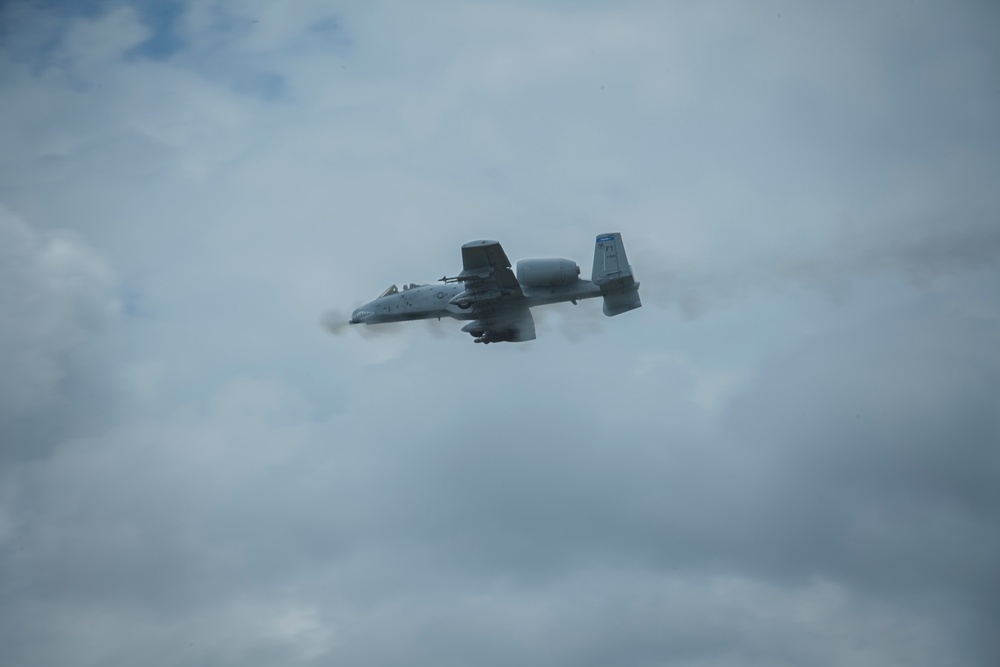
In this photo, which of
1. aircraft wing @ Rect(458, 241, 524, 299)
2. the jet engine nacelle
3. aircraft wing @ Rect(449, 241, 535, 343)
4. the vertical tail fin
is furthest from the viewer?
the vertical tail fin

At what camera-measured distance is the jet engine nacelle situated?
5322 centimetres

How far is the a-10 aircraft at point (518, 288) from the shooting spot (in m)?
53.2

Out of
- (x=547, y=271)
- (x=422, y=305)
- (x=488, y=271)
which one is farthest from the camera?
(x=422, y=305)

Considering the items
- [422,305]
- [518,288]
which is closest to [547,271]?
[518,288]

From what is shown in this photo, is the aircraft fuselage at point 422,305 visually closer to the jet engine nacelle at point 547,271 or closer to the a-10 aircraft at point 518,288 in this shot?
the a-10 aircraft at point 518,288

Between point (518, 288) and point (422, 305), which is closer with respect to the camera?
point (518, 288)

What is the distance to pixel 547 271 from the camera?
53219mm

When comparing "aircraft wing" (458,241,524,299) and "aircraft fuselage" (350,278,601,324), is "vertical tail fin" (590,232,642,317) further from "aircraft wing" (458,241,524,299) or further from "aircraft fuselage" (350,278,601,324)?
"aircraft wing" (458,241,524,299)

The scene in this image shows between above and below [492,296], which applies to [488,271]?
above

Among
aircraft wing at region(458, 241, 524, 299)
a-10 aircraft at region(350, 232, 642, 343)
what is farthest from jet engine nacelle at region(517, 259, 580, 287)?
aircraft wing at region(458, 241, 524, 299)

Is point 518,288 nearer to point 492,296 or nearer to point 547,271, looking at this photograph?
point 492,296

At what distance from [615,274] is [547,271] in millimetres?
3861

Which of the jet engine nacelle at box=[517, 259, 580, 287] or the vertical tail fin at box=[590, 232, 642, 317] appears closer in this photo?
the jet engine nacelle at box=[517, 259, 580, 287]

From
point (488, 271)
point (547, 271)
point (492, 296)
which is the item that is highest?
point (488, 271)
